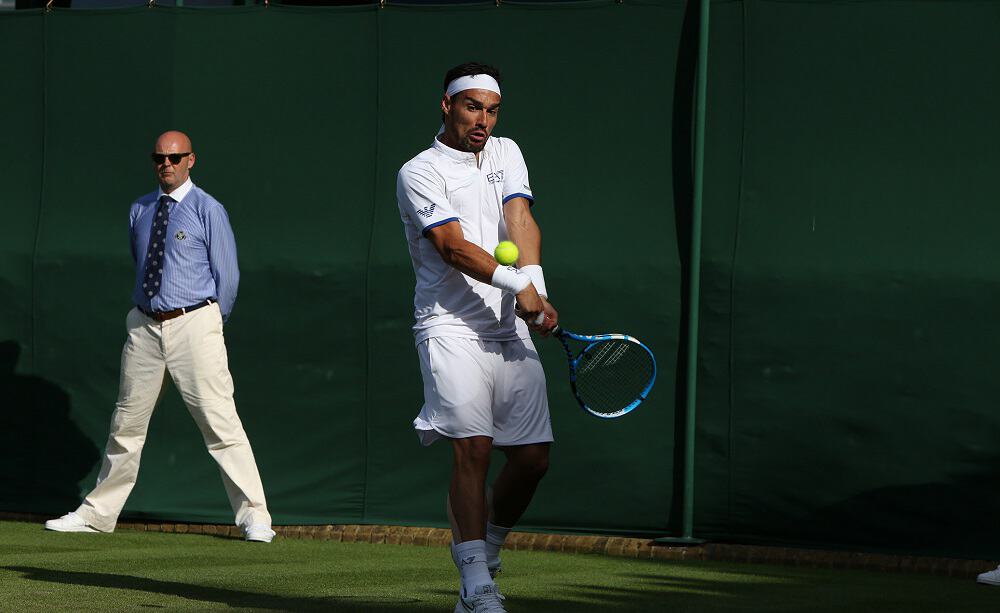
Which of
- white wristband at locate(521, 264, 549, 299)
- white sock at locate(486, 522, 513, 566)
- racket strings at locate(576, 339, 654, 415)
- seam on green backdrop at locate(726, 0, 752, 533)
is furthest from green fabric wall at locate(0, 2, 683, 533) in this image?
white wristband at locate(521, 264, 549, 299)

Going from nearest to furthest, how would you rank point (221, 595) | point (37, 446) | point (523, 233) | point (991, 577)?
point (523, 233)
point (221, 595)
point (991, 577)
point (37, 446)

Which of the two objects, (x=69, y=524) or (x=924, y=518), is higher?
(x=924, y=518)

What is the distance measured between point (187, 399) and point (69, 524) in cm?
106

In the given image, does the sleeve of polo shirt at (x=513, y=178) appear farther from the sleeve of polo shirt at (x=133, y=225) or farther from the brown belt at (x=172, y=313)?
the sleeve of polo shirt at (x=133, y=225)

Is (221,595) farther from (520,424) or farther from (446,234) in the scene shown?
(446,234)

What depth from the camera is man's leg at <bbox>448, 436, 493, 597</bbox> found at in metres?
6.32

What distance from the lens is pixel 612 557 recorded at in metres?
9.28

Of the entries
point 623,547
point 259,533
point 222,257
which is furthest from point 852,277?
point 259,533

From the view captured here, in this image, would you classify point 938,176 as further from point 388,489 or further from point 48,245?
point 48,245

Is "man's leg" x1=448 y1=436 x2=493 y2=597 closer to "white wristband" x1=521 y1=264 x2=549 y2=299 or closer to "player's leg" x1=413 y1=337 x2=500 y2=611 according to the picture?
"player's leg" x1=413 y1=337 x2=500 y2=611

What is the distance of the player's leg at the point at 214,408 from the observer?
9.52 m

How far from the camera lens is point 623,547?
9352 mm

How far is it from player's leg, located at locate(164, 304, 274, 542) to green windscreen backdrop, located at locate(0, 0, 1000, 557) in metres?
0.56

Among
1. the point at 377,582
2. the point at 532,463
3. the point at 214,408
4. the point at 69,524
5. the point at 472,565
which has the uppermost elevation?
the point at 532,463
